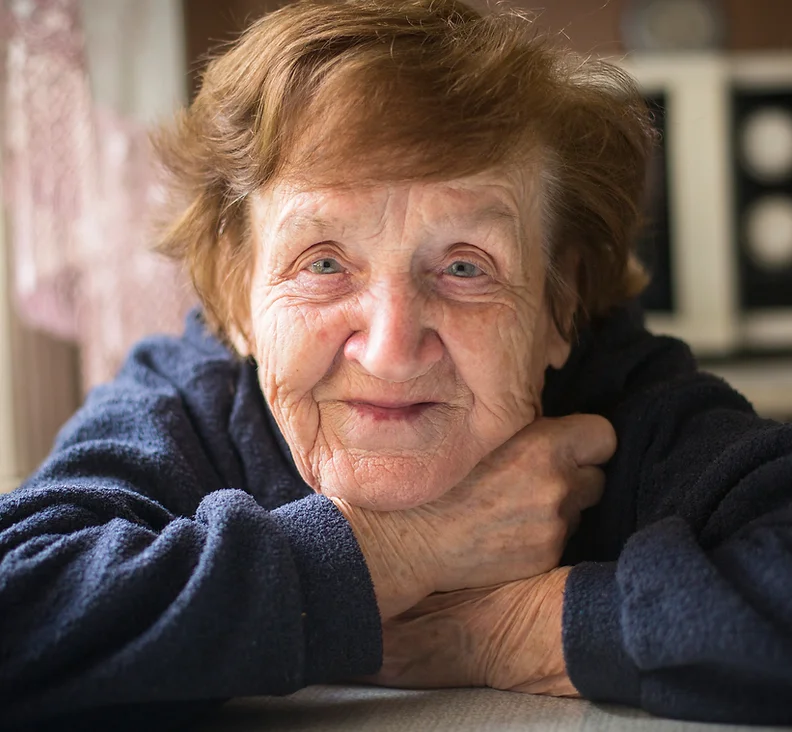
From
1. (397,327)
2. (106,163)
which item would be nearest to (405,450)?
(397,327)

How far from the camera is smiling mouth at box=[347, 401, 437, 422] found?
41.4 inches

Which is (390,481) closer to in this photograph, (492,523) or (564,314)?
(492,523)

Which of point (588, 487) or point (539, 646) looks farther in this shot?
point (588, 487)

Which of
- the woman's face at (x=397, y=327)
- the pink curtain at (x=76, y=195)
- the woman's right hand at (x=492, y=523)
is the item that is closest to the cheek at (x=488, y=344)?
the woman's face at (x=397, y=327)

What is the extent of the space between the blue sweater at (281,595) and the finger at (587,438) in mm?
87

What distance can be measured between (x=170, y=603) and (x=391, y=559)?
10.1 inches

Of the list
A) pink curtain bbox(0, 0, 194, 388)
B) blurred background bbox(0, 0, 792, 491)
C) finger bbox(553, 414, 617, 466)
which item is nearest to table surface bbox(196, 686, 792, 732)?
finger bbox(553, 414, 617, 466)

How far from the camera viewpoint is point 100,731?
88 centimetres

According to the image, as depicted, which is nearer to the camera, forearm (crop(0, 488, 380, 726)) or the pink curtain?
forearm (crop(0, 488, 380, 726))

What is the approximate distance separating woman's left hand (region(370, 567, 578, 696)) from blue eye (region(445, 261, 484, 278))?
13.1 inches

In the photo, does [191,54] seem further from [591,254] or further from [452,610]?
[452,610]

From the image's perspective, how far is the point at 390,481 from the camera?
1.05 m

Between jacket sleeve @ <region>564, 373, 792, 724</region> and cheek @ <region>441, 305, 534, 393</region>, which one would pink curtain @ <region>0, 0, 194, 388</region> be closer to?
cheek @ <region>441, 305, 534, 393</region>

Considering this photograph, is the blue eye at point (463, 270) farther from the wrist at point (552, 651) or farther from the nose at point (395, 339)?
the wrist at point (552, 651)
